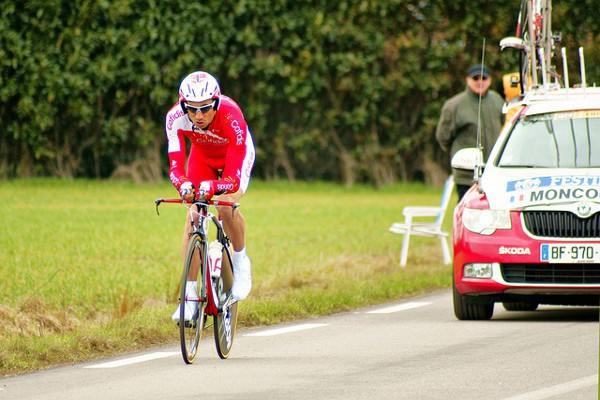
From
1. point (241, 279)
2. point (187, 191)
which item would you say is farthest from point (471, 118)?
point (187, 191)

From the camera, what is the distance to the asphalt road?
819 centimetres

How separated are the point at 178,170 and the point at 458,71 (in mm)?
18184

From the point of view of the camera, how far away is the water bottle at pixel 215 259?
9484 millimetres

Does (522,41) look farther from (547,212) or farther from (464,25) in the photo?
(464,25)

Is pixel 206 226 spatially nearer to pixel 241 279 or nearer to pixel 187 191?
pixel 187 191

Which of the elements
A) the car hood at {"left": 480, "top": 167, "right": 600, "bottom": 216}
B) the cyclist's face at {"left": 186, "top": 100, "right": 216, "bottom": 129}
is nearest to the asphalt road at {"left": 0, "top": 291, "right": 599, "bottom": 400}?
the car hood at {"left": 480, "top": 167, "right": 600, "bottom": 216}

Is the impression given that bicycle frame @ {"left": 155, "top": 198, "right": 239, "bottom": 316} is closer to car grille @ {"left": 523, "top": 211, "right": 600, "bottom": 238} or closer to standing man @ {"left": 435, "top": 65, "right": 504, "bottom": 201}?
car grille @ {"left": 523, "top": 211, "right": 600, "bottom": 238}

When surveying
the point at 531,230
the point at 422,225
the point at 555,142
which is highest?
the point at 555,142

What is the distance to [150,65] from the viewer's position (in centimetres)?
2519

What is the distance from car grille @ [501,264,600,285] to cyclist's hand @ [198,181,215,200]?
113 inches

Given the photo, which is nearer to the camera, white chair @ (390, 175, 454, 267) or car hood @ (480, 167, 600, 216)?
car hood @ (480, 167, 600, 216)

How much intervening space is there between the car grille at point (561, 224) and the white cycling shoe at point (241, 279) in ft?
7.61

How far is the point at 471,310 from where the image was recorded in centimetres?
1165

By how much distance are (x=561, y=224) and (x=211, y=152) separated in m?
2.77
